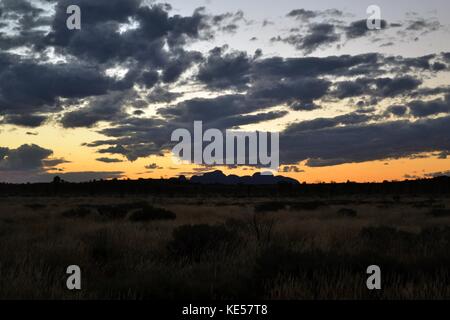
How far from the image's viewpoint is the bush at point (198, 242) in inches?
409

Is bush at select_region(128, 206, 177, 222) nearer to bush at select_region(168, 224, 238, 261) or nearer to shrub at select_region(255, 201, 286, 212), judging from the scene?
shrub at select_region(255, 201, 286, 212)

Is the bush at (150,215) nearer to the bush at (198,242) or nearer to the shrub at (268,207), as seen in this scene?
the shrub at (268,207)

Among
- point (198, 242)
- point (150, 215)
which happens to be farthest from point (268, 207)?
point (198, 242)

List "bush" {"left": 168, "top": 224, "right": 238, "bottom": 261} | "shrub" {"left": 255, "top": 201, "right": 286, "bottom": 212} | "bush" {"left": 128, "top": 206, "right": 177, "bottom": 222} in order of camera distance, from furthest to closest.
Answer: "shrub" {"left": 255, "top": 201, "right": 286, "bottom": 212} → "bush" {"left": 128, "top": 206, "right": 177, "bottom": 222} → "bush" {"left": 168, "top": 224, "right": 238, "bottom": 261}

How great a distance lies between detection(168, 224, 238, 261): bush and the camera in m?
10.4

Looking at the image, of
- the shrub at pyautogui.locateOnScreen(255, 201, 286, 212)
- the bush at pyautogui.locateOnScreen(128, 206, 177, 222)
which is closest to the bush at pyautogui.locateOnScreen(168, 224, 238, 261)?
the bush at pyautogui.locateOnScreen(128, 206, 177, 222)

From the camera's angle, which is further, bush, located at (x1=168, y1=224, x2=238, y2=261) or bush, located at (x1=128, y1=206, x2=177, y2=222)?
bush, located at (x1=128, y1=206, x2=177, y2=222)

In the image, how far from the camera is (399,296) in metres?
6.35

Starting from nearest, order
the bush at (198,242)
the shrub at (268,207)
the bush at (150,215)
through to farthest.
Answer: the bush at (198,242)
the bush at (150,215)
the shrub at (268,207)

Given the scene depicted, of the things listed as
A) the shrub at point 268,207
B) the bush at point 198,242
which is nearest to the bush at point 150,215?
the shrub at point 268,207

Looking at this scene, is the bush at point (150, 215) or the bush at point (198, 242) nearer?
the bush at point (198, 242)

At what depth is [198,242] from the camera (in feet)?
35.2
